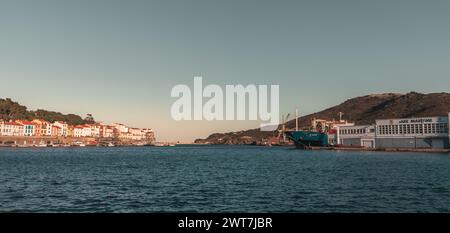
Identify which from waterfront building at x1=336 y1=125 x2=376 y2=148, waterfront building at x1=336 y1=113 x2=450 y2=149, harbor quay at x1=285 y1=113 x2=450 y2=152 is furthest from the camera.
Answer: waterfront building at x1=336 y1=125 x2=376 y2=148

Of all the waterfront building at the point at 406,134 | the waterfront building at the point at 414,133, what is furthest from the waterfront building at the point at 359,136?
the waterfront building at the point at 414,133

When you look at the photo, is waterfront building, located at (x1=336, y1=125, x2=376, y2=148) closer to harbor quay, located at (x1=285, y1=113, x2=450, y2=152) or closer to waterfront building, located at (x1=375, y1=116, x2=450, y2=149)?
harbor quay, located at (x1=285, y1=113, x2=450, y2=152)

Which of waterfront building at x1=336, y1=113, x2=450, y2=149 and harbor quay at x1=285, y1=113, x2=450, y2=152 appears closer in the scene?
harbor quay at x1=285, y1=113, x2=450, y2=152

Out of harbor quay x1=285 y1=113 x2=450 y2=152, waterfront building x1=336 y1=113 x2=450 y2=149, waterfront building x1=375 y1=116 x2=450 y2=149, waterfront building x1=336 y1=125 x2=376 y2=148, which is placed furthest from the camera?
waterfront building x1=336 y1=125 x2=376 y2=148

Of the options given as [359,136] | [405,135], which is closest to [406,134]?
[405,135]

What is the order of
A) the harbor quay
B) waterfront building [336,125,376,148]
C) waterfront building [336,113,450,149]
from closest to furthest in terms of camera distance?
the harbor quay, waterfront building [336,113,450,149], waterfront building [336,125,376,148]

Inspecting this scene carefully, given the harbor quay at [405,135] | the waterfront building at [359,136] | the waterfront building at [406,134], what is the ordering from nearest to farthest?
1. the harbor quay at [405,135]
2. the waterfront building at [406,134]
3. the waterfront building at [359,136]

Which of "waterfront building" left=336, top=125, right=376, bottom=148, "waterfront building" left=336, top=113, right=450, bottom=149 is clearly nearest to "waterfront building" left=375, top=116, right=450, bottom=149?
"waterfront building" left=336, top=113, right=450, bottom=149

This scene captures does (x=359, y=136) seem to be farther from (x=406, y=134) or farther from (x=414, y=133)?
(x=414, y=133)

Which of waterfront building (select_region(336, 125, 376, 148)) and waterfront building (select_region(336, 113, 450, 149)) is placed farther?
waterfront building (select_region(336, 125, 376, 148))

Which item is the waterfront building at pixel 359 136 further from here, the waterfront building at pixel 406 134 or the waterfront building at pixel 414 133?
the waterfront building at pixel 414 133

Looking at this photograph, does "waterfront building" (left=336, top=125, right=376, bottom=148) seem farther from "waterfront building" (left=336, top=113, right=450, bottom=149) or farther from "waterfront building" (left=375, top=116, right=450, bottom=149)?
"waterfront building" (left=375, top=116, right=450, bottom=149)

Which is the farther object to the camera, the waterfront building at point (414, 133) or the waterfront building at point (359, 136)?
the waterfront building at point (359, 136)
